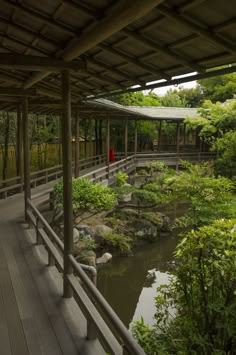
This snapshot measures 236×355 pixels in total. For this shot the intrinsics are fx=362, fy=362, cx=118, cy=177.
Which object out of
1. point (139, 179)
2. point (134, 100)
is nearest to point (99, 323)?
point (139, 179)

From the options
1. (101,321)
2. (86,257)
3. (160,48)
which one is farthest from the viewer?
(86,257)

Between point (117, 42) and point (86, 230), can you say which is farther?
point (86, 230)

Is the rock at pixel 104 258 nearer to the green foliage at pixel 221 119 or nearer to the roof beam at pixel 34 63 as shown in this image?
the green foliage at pixel 221 119

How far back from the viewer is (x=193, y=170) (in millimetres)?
10094

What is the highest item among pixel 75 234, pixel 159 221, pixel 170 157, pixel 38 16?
pixel 38 16

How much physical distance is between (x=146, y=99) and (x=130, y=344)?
89.7 ft

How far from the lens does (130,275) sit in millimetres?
10961

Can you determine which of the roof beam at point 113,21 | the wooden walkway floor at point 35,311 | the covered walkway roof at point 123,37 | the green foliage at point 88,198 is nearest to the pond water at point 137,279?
the green foliage at point 88,198

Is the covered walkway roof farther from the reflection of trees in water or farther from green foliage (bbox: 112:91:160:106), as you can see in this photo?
green foliage (bbox: 112:91:160:106)

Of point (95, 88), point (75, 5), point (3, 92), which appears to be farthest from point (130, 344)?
point (3, 92)

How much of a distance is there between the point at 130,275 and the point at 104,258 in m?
0.95

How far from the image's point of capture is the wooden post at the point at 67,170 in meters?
4.73

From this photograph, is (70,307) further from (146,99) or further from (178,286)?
(146,99)

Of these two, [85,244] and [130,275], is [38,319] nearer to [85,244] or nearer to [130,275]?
[85,244]
